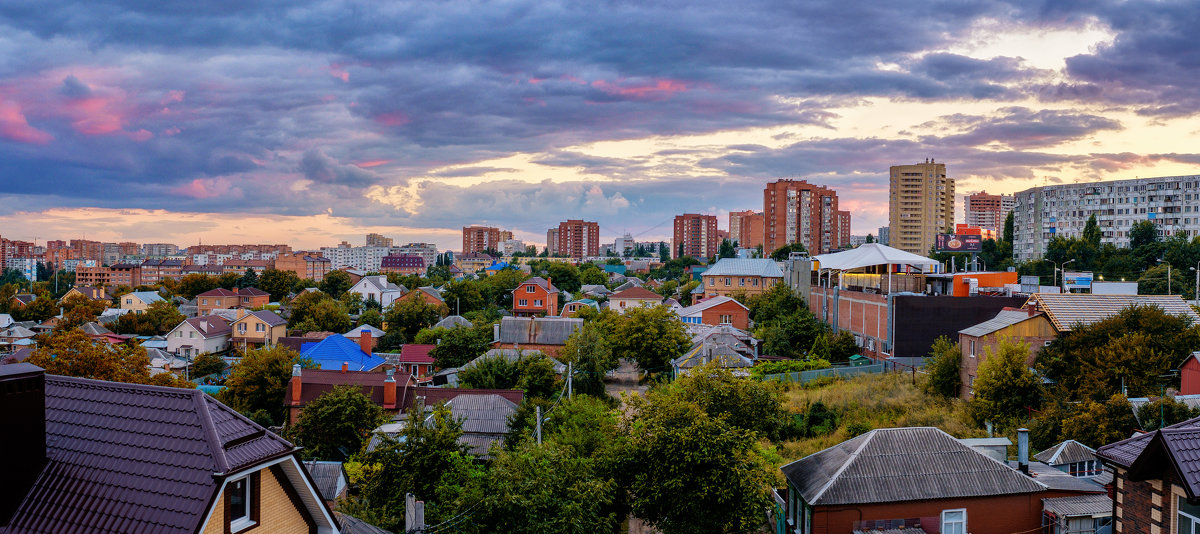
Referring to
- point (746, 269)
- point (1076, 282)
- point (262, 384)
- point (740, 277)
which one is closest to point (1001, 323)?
point (1076, 282)

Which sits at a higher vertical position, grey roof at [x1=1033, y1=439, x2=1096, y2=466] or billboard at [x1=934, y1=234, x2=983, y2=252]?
billboard at [x1=934, y1=234, x2=983, y2=252]

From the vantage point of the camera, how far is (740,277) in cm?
7462

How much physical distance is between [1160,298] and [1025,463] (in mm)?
19410

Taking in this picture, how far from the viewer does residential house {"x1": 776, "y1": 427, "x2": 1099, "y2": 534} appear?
16.5 m

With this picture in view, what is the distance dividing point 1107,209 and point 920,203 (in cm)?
4399

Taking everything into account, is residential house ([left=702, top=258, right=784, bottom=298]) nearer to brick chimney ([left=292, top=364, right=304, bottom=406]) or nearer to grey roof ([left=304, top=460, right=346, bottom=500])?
brick chimney ([left=292, top=364, right=304, bottom=406])

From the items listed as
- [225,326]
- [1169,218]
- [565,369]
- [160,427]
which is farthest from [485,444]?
[1169,218]

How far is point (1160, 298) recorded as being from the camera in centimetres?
3127

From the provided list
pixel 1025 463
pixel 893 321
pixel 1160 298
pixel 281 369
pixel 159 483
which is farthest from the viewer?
pixel 893 321

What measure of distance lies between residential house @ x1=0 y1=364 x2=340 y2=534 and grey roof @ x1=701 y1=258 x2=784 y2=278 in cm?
6869

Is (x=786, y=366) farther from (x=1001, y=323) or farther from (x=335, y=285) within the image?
(x=335, y=285)

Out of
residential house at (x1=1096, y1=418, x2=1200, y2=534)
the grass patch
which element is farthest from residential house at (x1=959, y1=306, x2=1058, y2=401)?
residential house at (x1=1096, y1=418, x2=1200, y2=534)

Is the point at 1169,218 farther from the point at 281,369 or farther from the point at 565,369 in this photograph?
the point at 281,369

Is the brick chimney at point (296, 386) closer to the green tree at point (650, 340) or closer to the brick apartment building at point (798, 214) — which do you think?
the green tree at point (650, 340)
